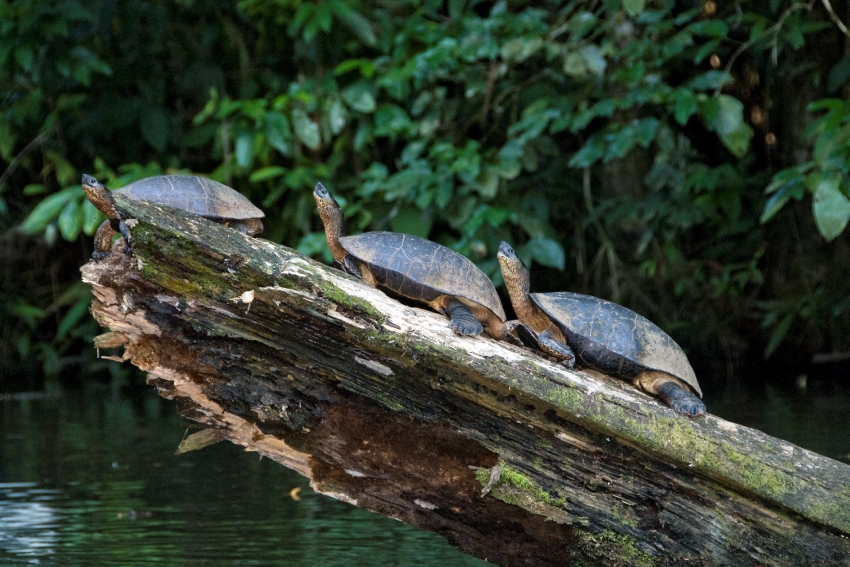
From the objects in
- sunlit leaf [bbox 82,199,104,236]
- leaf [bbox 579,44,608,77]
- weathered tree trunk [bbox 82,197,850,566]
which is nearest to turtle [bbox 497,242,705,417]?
weathered tree trunk [bbox 82,197,850,566]

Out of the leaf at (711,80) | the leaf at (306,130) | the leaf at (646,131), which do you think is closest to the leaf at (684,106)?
the leaf at (711,80)

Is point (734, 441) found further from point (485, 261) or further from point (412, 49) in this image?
point (412, 49)

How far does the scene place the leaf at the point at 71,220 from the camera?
23.7ft

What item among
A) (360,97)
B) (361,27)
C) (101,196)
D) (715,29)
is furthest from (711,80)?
(101,196)

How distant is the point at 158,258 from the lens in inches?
112

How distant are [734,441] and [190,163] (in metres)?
9.04

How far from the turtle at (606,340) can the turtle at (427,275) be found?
113 mm

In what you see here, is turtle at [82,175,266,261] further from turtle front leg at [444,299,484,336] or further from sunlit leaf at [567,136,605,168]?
sunlit leaf at [567,136,605,168]

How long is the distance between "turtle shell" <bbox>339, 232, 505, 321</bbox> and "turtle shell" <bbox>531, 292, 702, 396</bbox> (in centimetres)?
25

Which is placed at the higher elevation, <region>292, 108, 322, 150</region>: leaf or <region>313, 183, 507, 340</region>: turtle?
<region>292, 108, 322, 150</region>: leaf

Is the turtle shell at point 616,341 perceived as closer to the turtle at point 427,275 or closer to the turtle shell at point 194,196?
the turtle at point 427,275

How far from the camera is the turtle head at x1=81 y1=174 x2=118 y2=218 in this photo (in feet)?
9.48

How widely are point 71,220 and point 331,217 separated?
4.17 meters

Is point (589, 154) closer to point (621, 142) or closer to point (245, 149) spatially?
point (621, 142)
